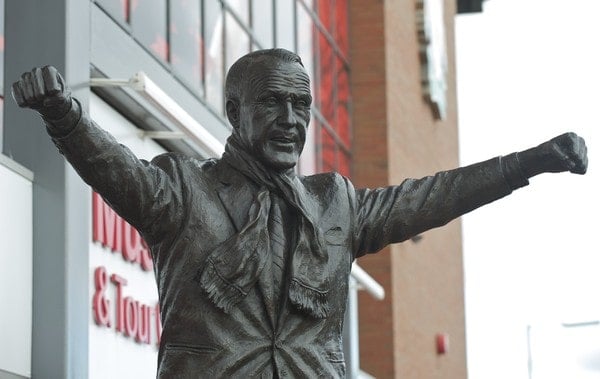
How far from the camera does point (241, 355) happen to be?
5301 mm

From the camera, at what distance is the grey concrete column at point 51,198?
15.2m

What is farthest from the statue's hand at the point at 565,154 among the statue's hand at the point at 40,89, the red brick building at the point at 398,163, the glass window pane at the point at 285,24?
the red brick building at the point at 398,163

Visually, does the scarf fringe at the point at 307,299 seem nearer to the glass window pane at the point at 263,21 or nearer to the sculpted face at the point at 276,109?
the sculpted face at the point at 276,109

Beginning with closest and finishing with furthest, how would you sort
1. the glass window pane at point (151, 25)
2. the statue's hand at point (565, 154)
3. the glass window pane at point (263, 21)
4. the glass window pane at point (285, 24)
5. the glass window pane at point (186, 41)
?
1. the statue's hand at point (565, 154)
2. the glass window pane at point (151, 25)
3. the glass window pane at point (186, 41)
4. the glass window pane at point (263, 21)
5. the glass window pane at point (285, 24)

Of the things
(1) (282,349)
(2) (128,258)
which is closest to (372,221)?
(1) (282,349)

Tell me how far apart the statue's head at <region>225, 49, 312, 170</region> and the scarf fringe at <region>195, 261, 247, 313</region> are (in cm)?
39

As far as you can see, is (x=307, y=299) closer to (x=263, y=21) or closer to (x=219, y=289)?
(x=219, y=289)

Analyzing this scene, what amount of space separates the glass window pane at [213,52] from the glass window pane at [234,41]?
33 cm

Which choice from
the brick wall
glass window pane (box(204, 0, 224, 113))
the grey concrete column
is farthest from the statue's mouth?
the brick wall

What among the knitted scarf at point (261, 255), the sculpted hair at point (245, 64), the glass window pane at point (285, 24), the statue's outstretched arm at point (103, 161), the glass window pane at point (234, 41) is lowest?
the knitted scarf at point (261, 255)

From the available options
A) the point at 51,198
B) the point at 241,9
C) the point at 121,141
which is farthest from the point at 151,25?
the point at 241,9

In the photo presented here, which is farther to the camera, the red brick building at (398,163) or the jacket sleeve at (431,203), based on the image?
the red brick building at (398,163)

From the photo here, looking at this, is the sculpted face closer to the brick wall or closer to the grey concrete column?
the grey concrete column

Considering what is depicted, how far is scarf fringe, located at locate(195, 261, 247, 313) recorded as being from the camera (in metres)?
5.32
